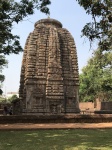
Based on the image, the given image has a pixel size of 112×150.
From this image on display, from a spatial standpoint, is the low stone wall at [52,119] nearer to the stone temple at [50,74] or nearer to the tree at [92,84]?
the stone temple at [50,74]

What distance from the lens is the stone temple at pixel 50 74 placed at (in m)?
18.0

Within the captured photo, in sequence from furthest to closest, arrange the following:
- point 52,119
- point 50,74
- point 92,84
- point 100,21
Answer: point 92,84 < point 50,74 < point 52,119 < point 100,21

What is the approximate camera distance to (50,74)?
18.3m

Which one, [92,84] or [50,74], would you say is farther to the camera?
[92,84]

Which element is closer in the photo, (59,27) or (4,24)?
(4,24)

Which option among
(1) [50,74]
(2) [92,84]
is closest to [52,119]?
(1) [50,74]

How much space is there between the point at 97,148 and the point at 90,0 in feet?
16.2

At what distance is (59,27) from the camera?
72.2ft

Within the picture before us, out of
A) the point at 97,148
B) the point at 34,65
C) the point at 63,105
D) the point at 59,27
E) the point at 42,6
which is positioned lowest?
the point at 97,148

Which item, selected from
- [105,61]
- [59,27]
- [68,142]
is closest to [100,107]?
[105,61]

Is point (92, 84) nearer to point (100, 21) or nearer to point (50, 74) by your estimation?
point (50, 74)

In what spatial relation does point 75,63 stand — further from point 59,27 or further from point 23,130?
point 23,130

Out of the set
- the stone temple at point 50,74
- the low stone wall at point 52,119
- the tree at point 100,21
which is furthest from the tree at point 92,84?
the tree at point 100,21

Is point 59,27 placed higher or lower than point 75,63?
higher
